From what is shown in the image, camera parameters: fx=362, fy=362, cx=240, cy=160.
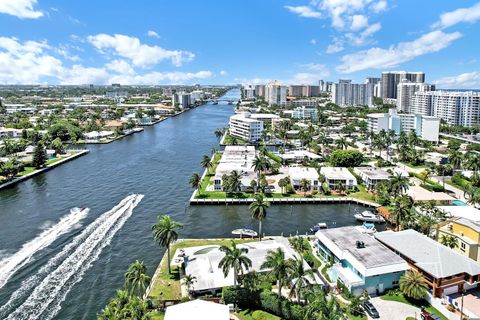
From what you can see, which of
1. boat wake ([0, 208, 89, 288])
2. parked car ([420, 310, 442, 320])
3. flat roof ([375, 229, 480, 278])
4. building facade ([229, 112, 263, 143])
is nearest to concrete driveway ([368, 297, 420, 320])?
parked car ([420, 310, 442, 320])

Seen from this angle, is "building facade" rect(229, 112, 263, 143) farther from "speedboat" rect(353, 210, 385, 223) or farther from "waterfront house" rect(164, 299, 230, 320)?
"waterfront house" rect(164, 299, 230, 320)

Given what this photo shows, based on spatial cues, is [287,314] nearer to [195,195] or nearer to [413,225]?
[413,225]

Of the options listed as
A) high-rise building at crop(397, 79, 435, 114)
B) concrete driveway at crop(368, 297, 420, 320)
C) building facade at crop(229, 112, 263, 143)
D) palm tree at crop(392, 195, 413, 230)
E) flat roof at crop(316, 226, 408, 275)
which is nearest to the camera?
concrete driveway at crop(368, 297, 420, 320)

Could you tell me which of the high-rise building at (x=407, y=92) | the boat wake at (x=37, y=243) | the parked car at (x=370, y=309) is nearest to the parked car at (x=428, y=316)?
the parked car at (x=370, y=309)

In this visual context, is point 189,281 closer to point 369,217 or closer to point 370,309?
point 370,309

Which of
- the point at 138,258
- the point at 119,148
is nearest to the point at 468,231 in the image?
the point at 138,258

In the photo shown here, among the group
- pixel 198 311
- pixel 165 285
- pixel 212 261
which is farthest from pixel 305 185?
pixel 198 311

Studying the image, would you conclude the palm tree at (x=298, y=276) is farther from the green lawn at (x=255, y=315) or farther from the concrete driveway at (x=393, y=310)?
the concrete driveway at (x=393, y=310)
